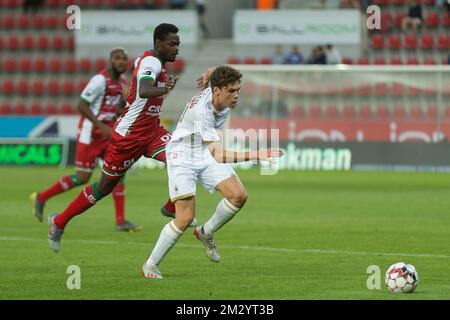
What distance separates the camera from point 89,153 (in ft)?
51.6

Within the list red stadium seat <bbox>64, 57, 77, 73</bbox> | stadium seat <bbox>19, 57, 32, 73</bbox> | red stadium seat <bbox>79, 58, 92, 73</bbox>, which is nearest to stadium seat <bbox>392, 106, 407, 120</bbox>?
red stadium seat <bbox>79, 58, 92, 73</bbox>

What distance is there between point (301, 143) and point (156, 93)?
1897 cm

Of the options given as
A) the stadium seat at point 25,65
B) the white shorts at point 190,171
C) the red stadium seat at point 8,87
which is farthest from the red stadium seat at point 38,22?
the white shorts at point 190,171

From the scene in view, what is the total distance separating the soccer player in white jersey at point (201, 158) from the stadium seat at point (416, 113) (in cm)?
1978

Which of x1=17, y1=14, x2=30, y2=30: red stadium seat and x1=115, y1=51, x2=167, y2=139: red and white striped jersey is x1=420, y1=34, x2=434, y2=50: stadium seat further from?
x1=115, y1=51, x2=167, y2=139: red and white striped jersey

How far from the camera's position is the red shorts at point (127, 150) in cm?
1209

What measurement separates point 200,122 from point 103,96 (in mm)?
5562

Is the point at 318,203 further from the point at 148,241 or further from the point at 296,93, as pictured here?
the point at 296,93

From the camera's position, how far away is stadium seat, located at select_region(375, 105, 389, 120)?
29922mm

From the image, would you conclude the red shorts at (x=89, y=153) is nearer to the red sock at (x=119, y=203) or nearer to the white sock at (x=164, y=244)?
the red sock at (x=119, y=203)

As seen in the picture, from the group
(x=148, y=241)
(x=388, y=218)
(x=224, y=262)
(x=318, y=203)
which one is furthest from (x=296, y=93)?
(x=224, y=262)

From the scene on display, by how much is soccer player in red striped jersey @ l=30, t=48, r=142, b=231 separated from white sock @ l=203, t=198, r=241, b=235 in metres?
4.26

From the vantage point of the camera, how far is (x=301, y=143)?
98.0 feet

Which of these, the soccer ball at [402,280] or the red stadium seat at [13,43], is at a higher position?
the soccer ball at [402,280]
